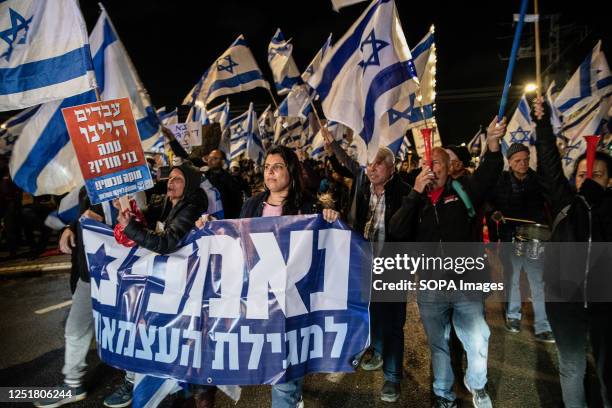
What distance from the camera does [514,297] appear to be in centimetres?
468

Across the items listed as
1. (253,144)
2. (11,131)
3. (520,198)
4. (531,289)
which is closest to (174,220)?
(520,198)

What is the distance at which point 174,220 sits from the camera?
9.73 ft

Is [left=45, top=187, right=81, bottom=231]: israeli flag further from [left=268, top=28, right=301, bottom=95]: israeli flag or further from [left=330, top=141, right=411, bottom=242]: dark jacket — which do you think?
[left=268, top=28, right=301, bottom=95]: israeli flag

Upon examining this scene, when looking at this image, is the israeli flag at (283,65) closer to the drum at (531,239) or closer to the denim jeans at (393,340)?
the drum at (531,239)

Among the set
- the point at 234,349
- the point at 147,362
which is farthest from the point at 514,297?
the point at 147,362

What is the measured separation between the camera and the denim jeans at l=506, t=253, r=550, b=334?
14.5ft

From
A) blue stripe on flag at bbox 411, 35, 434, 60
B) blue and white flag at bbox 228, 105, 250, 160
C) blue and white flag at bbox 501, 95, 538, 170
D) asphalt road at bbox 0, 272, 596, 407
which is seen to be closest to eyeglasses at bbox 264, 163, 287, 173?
asphalt road at bbox 0, 272, 596, 407

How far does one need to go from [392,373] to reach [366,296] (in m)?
1.01

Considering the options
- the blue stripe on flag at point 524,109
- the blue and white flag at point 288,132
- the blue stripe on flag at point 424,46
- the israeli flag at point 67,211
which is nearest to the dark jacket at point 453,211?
the israeli flag at point 67,211

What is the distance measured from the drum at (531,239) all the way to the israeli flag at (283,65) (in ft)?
15.1

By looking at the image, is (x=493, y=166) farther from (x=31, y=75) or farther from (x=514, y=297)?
(x=31, y=75)

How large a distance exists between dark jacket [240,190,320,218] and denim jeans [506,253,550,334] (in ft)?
9.86

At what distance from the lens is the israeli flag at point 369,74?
3.33m

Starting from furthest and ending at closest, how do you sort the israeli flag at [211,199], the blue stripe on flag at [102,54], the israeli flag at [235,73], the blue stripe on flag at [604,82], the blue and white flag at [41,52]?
1. the israeli flag at [235,73]
2. the blue stripe on flag at [604,82]
3. the blue stripe on flag at [102,54]
4. the israeli flag at [211,199]
5. the blue and white flag at [41,52]
